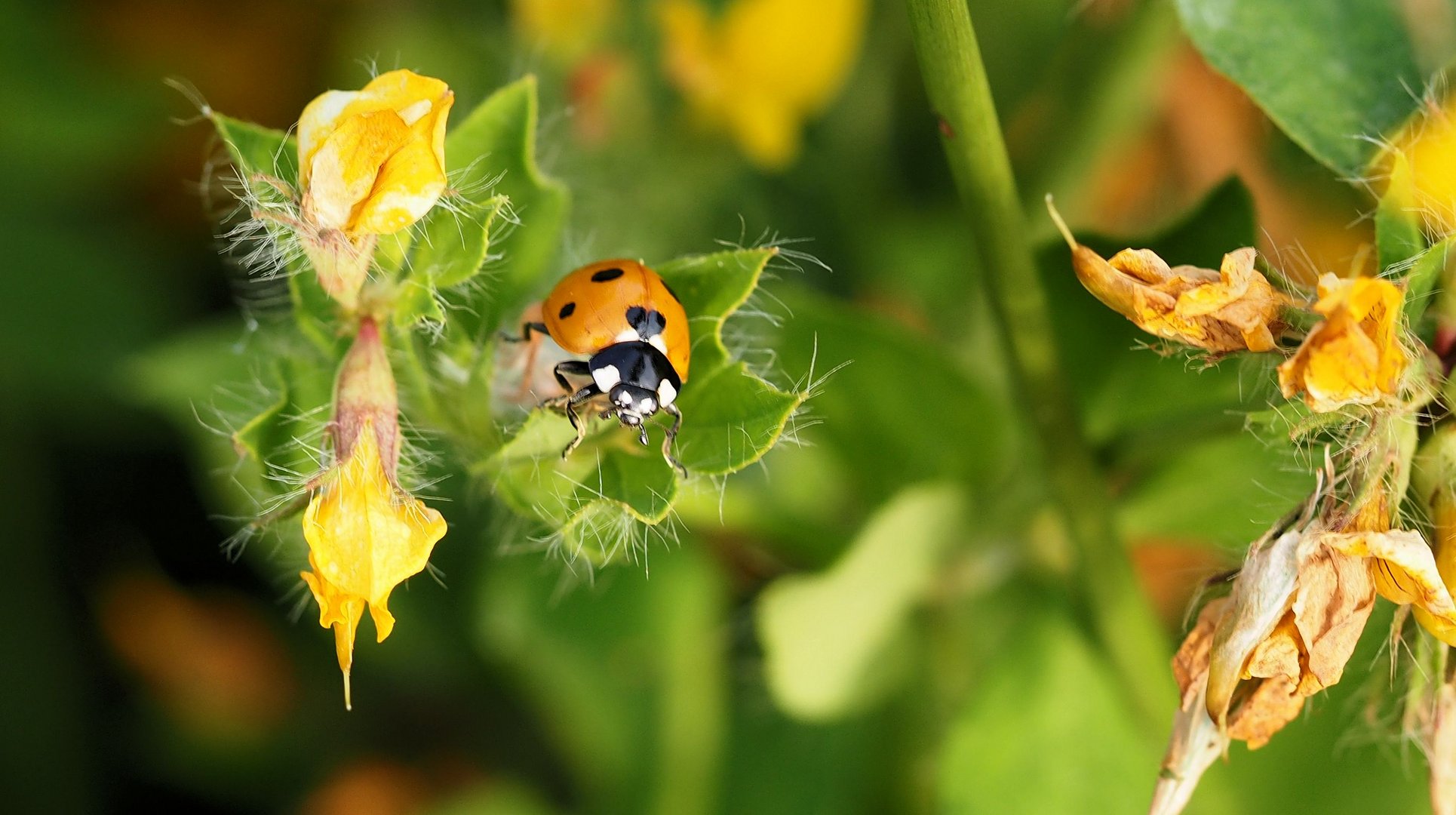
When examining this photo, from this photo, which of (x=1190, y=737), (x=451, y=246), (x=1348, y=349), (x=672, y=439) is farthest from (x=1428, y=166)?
(x=451, y=246)

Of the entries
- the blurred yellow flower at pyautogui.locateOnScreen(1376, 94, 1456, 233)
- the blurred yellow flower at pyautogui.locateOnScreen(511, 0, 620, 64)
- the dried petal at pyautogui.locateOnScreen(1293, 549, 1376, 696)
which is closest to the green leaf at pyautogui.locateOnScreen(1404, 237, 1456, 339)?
the blurred yellow flower at pyautogui.locateOnScreen(1376, 94, 1456, 233)

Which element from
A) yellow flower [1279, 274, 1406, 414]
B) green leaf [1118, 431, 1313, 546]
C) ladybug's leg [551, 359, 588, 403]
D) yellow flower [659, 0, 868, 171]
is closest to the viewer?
yellow flower [1279, 274, 1406, 414]

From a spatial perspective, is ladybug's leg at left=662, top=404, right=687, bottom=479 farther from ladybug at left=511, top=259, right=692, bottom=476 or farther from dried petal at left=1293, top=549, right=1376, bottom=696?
dried petal at left=1293, top=549, right=1376, bottom=696

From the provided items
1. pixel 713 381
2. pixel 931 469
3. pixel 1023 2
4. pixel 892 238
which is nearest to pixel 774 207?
pixel 892 238

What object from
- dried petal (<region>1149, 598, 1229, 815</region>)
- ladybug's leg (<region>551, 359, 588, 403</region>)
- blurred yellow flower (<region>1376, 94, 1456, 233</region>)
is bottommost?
dried petal (<region>1149, 598, 1229, 815</region>)

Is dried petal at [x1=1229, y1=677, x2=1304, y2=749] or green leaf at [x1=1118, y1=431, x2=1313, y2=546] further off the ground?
green leaf at [x1=1118, y1=431, x2=1313, y2=546]

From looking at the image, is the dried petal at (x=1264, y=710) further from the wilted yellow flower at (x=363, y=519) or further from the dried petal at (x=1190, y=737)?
the wilted yellow flower at (x=363, y=519)

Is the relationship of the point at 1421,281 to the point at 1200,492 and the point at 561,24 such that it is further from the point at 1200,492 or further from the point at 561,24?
the point at 561,24
